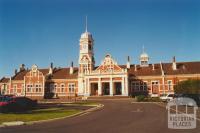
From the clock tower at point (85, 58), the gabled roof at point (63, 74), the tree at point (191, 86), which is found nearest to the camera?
the tree at point (191, 86)

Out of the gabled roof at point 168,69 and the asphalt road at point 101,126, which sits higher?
the gabled roof at point 168,69

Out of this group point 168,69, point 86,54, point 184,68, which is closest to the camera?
point 184,68

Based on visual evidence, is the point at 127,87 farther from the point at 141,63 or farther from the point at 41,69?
the point at 41,69

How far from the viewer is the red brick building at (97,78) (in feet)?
217

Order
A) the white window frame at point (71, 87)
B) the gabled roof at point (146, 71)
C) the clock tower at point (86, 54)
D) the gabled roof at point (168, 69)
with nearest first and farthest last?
the gabled roof at point (168, 69) < the gabled roof at point (146, 71) < the white window frame at point (71, 87) < the clock tower at point (86, 54)

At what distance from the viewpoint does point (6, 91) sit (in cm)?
7988

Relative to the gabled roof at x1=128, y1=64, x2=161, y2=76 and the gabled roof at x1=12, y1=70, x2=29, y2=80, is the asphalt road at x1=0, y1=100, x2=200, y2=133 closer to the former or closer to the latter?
the gabled roof at x1=128, y1=64, x2=161, y2=76

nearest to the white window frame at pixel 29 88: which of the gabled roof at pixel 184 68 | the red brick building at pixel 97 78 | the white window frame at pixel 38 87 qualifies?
the red brick building at pixel 97 78

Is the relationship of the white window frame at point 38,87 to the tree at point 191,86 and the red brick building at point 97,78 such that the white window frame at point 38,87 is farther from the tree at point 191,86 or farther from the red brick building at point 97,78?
the tree at point 191,86

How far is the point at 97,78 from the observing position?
67.5 m

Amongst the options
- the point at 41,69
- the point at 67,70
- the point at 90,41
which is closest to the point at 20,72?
the point at 41,69

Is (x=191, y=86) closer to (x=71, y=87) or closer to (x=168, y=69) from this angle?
(x=168, y=69)

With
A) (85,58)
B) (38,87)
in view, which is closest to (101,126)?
(85,58)

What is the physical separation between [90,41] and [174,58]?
24.8m
